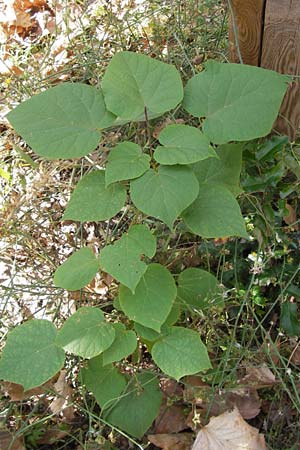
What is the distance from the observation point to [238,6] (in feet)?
5.59

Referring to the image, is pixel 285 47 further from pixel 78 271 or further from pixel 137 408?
pixel 137 408

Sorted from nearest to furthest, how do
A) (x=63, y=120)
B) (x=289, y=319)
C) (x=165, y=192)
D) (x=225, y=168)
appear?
1. (x=165, y=192)
2. (x=63, y=120)
3. (x=225, y=168)
4. (x=289, y=319)

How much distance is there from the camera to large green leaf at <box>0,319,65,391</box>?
145 centimetres

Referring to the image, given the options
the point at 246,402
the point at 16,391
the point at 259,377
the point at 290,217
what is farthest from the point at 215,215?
the point at 16,391

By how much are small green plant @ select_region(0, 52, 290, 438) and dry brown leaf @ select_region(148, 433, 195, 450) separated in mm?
92

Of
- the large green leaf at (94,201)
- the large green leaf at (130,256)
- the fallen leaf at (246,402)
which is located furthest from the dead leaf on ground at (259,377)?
the large green leaf at (94,201)

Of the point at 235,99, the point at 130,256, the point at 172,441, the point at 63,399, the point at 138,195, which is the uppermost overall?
the point at 235,99

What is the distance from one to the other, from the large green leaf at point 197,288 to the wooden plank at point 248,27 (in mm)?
674

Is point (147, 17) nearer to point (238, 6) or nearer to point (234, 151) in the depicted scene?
point (238, 6)

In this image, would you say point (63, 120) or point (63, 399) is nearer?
point (63, 120)

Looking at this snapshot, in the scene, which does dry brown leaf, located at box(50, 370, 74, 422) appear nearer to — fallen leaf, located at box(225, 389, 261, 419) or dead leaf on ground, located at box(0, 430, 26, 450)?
dead leaf on ground, located at box(0, 430, 26, 450)

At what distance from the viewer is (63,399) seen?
1693mm

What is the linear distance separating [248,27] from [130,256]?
31.3 inches

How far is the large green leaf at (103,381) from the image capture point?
158 centimetres
